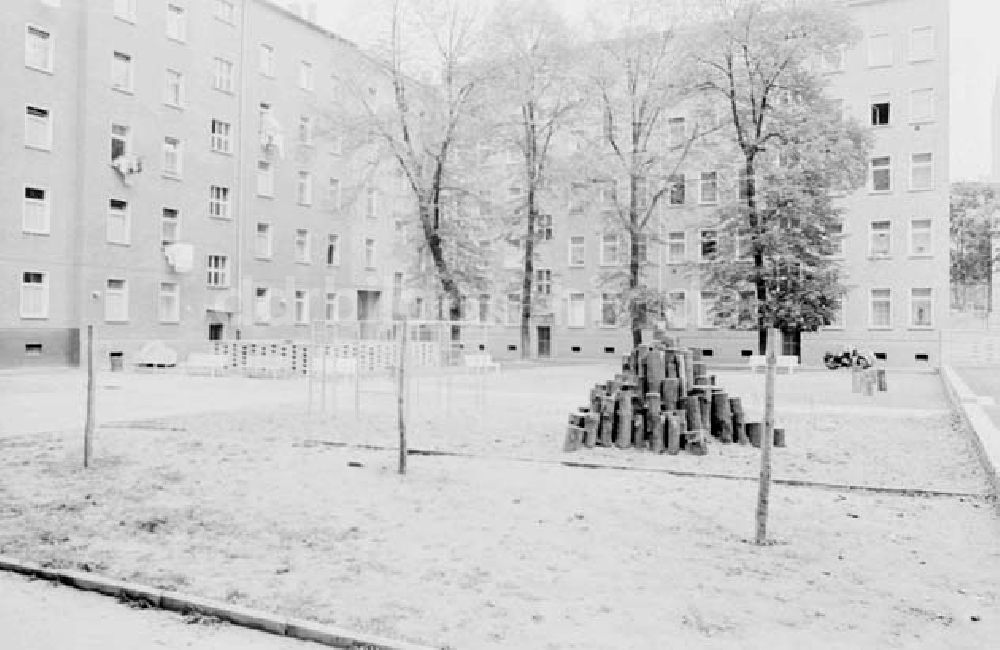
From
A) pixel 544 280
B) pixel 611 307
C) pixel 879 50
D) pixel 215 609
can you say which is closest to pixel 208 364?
pixel 611 307

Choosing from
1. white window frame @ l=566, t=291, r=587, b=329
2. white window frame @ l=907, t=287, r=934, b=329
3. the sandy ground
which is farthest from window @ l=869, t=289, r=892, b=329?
the sandy ground

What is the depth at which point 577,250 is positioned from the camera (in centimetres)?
5053

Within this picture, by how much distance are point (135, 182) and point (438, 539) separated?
1195 inches

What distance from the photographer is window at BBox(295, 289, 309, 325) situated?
137ft

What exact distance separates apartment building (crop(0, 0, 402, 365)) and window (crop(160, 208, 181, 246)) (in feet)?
0.18

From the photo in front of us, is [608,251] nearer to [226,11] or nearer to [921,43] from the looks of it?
[921,43]

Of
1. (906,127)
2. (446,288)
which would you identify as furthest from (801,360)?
(446,288)

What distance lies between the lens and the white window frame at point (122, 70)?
106ft

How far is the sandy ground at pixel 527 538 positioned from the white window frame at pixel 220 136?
27.1 m

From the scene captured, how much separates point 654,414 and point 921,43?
38.9m

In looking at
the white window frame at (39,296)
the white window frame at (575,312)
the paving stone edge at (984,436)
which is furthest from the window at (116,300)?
the paving stone edge at (984,436)

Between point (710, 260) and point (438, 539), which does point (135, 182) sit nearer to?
point (710, 260)

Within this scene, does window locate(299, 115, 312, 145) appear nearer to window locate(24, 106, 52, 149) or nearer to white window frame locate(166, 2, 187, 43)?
white window frame locate(166, 2, 187, 43)

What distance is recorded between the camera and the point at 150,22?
33594 millimetres
